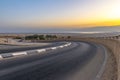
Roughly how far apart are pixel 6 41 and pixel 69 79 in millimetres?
47542

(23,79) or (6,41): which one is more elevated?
(23,79)

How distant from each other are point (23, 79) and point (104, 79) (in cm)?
369

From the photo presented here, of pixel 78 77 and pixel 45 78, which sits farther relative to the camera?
pixel 78 77

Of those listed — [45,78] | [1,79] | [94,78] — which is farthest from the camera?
[94,78]

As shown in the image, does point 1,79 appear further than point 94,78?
No

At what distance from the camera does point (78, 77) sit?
40.5 ft

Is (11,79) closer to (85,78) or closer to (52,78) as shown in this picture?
(52,78)

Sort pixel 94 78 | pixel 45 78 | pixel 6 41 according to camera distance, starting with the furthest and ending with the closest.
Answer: pixel 6 41, pixel 94 78, pixel 45 78

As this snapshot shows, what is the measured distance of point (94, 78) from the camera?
1223 centimetres

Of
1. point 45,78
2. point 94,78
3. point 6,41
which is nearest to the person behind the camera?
point 45,78

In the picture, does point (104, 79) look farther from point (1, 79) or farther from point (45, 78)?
point (1, 79)

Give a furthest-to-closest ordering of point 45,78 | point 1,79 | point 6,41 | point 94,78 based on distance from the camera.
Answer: point 6,41, point 94,78, point 45,78, point 1,79

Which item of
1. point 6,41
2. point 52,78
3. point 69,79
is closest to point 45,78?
point 52,78


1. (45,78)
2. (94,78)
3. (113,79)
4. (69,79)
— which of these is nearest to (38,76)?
(45,78)
